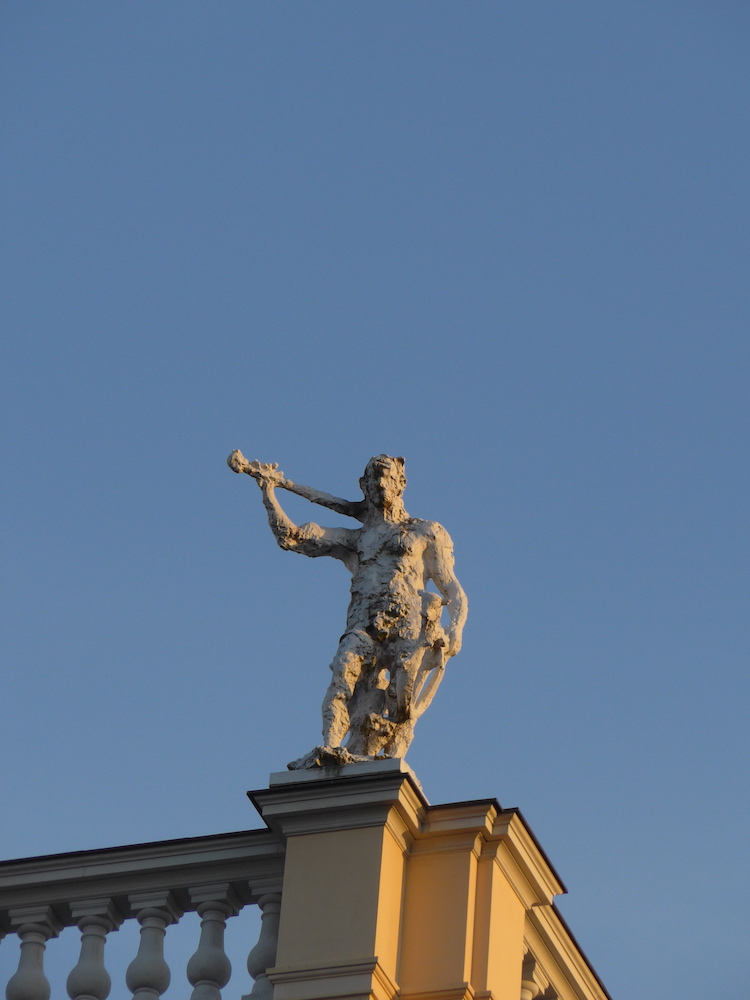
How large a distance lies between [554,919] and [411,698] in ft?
5.21

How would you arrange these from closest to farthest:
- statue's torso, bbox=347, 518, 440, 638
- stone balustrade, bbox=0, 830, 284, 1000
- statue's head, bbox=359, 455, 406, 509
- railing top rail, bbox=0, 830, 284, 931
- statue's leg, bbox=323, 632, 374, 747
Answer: stone balustrade, bbox=0, 830, 284, 1000 < railing top rail, bbox=0, 830, 284, 931 < statue's leg, bbox=323, 632, 374, 747 < statue's torso, bbox=347, 518, 440, 638 < statue's head, bbox=359, 455, 406, 509

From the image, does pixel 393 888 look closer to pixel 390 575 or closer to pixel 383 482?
pixel 390 575

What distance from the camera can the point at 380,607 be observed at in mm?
11539

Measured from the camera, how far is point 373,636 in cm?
1147

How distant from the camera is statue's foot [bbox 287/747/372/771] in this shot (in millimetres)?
10477

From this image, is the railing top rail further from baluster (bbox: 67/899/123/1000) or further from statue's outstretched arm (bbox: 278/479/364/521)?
statue's outstretched arm (bbox: 278/479/364/521)

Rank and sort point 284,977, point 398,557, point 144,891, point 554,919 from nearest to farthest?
point 284,977 < point 144,891 < point 554,919 < point 398,557

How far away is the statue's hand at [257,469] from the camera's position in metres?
12.4

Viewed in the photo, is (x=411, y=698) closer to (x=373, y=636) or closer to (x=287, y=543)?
(x=373, y=636)

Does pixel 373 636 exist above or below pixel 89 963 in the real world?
above

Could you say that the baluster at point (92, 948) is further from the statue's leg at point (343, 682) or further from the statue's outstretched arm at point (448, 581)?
the statue's outstretched arm at point (448, 581)

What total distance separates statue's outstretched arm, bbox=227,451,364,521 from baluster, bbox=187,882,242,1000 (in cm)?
300

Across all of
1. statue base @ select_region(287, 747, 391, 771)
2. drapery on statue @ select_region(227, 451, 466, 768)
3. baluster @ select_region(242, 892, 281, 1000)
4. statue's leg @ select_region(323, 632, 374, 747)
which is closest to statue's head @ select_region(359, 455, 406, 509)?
drapery on statue @ select_region(227, 451, 466, 768)

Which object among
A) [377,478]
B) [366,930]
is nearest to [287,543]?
[377,478]
